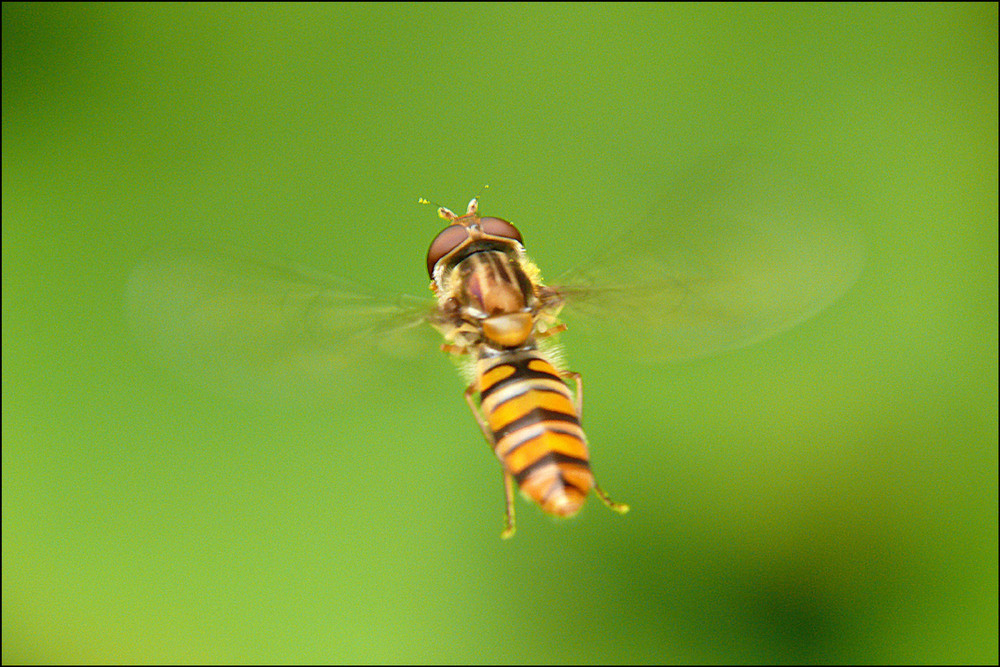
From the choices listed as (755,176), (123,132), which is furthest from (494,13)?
(755,176)

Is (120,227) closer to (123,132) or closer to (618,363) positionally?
(123,132)

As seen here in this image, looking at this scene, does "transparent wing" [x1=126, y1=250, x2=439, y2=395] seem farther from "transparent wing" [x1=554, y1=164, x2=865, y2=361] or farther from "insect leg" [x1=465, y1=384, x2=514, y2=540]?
"transparent wing" [x1=554, y1=164, x2=865, y2=361]

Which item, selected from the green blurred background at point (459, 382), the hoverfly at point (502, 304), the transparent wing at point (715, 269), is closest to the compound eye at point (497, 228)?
the hoverfly at point (502, 304)

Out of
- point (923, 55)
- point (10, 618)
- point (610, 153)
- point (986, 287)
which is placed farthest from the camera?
point (923, 55)

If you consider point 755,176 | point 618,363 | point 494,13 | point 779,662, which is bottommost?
point 779,662

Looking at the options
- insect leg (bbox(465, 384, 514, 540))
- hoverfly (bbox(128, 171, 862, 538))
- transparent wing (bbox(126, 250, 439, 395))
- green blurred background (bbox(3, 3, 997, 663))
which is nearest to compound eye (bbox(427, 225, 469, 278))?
hoverfly (bbox(128, 171, 862, 538))

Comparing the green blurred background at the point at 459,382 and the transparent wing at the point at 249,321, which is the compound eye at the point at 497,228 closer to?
the transparent wing at the point at 249,321

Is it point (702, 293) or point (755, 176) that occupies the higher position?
point (755, 176)
